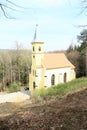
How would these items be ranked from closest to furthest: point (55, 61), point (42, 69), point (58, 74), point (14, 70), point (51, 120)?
point (51, 120) → point (42, 69) → point (58, 74) → point (55, 61) → point (14, 70)

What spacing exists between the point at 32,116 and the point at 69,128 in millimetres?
1092

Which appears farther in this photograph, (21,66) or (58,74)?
(21,66)

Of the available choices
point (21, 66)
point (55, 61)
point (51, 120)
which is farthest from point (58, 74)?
point (51, 120)

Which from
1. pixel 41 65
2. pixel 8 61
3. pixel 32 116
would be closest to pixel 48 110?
pixel 32 116

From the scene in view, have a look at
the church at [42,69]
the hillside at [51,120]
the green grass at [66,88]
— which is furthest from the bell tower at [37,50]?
the hillside at [51,120]

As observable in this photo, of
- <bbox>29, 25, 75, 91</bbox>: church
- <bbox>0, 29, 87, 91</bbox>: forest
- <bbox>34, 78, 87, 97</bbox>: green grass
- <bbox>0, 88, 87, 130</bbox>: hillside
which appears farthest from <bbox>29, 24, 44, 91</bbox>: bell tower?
<bbox>0, 88, 87, 130</bbox>: hillside

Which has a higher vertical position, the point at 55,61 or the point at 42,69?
the point at 55,61

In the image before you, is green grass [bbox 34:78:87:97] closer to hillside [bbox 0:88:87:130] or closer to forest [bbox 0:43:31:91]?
hillside [bbox 0:88:87:130]

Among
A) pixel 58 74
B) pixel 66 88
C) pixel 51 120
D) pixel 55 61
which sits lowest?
pixel 58 74

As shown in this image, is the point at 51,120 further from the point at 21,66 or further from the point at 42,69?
the point at 21,66

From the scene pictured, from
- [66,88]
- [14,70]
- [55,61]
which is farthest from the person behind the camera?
[14,70]

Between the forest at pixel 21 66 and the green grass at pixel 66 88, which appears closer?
the green grass at pixel 66 88

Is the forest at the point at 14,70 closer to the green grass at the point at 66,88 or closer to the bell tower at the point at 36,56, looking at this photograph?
the bell tower at the point at 36,56

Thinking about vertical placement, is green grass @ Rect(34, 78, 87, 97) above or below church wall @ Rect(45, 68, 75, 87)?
above
